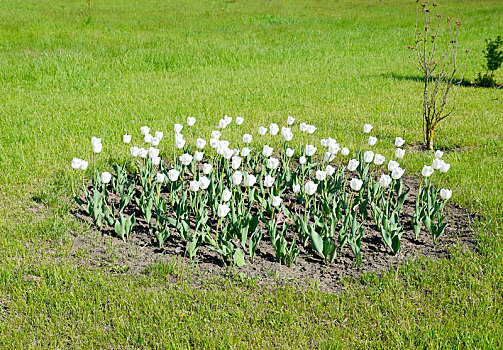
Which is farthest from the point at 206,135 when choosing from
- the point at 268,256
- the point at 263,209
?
the point at 268,256

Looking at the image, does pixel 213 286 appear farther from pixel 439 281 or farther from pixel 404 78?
pixel 404 78

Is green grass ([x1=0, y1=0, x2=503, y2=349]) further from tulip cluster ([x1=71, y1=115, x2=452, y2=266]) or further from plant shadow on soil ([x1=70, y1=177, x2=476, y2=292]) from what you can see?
tulip cluster ([x1=71, y1=115, x2=452, y2=266])

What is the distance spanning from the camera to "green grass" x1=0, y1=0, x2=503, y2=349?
301cm

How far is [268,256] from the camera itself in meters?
3.77

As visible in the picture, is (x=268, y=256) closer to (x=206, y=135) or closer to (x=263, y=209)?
(x=263, y=209)

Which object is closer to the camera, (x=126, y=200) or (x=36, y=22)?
(x=126, y=200)

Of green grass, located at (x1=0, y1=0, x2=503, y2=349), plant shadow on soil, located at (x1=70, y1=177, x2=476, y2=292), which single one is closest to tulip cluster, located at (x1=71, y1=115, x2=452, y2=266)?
plant shadow on soil, located at (x1=70, y1=177, x2=476, y2=292)

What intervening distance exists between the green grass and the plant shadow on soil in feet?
0.39

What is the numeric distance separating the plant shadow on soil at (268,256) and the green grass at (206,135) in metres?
0.12

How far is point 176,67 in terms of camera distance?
1137cm

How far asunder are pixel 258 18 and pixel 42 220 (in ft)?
52.1

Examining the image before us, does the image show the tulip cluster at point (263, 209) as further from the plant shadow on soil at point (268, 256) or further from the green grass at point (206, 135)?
the green grass at point (206, 135)

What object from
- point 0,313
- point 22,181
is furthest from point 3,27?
point 0,313

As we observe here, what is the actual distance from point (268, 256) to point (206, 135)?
3049mm
